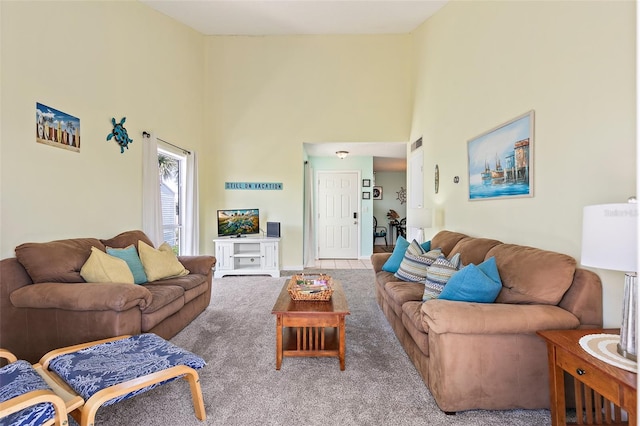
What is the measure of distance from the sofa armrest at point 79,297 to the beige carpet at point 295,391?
0.62 m

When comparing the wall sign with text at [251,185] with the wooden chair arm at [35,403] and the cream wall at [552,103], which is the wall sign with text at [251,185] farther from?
the wooden chair arm at [35,403]

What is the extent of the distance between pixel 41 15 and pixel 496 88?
3.88 m

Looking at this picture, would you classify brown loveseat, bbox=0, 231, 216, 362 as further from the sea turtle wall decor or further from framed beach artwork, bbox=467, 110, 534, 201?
framed beach artwork, bbox=467, 110, 534, 201

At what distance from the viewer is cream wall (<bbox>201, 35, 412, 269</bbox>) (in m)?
5.52

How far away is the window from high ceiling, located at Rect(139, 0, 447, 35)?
78.9 inches

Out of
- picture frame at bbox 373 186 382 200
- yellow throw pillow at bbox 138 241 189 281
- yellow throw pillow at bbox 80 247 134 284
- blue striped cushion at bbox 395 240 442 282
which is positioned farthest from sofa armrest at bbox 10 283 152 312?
picture frame at bbox 373 186 382 200

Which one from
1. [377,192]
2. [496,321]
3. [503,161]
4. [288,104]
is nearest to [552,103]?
[503,161]

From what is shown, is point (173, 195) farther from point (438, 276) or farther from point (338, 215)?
point (438, 276)

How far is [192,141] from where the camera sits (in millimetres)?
5133

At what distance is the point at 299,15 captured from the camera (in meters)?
4.79

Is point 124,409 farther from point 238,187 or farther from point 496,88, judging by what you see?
point 238,187

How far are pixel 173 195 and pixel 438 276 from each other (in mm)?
4045

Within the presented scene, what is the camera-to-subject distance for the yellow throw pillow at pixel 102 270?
8.13 ft

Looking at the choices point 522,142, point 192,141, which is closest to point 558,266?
point 522,142
